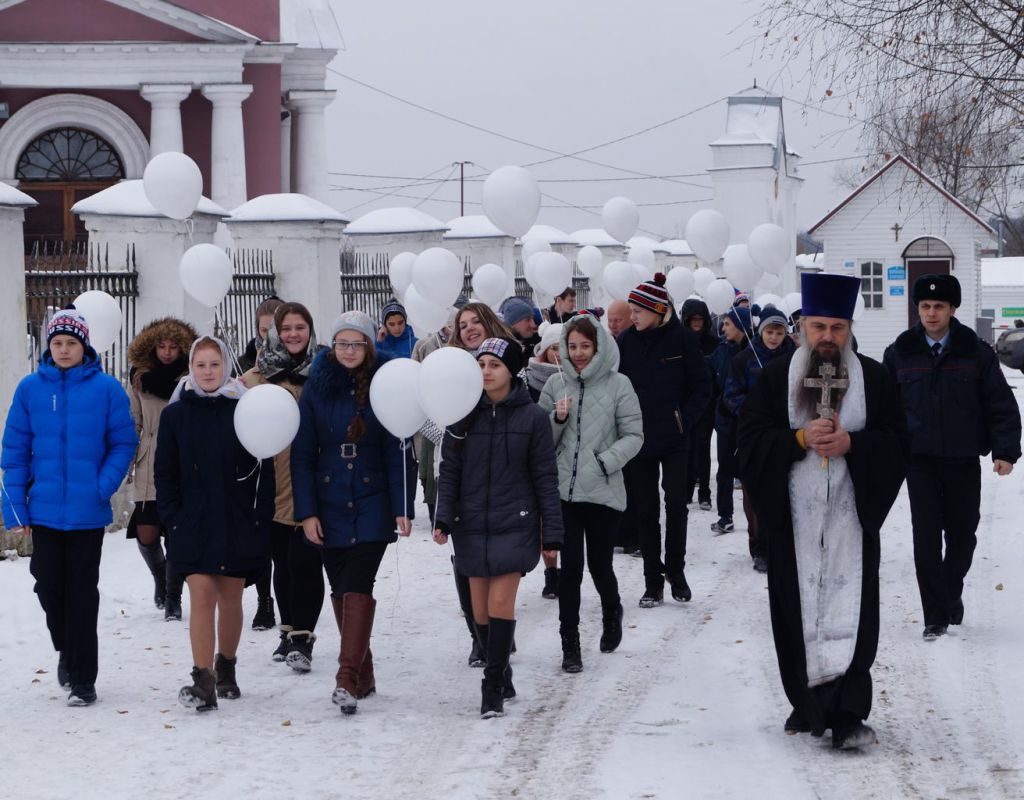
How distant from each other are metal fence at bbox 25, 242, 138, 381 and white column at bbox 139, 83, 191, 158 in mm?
14398

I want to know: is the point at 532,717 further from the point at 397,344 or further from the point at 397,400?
the point at 397,344

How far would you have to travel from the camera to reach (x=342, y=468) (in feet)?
24.0

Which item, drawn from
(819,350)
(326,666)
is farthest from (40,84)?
(819,350)

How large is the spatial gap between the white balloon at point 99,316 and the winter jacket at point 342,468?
319 cm

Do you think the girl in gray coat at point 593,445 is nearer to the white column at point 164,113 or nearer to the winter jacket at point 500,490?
the winter jacket at point 500,490

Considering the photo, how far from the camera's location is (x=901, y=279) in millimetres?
38719

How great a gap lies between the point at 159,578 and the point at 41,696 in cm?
193

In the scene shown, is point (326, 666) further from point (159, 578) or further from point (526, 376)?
point (526, 376)

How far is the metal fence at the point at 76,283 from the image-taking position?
12.2 metres

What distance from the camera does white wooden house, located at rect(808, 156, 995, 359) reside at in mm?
38375

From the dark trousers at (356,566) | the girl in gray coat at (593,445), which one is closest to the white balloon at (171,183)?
the girl in gray coat at (593,445)

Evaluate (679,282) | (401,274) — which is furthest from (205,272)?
(679,282)

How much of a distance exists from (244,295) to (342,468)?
845 cm

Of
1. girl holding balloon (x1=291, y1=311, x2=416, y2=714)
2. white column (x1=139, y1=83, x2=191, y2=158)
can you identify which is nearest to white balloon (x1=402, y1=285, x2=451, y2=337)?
girl holding balloon (x1=291, y1=311, x2=416, y2=714)
